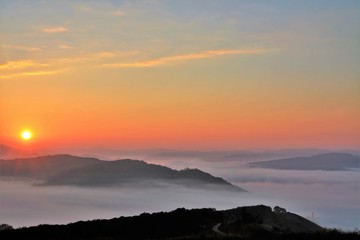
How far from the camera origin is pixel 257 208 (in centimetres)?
7856

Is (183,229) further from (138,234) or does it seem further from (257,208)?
(257,208)

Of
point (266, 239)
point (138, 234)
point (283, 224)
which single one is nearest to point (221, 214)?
point (283, 224)

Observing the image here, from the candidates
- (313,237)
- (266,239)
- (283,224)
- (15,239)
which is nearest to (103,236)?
(15,239)

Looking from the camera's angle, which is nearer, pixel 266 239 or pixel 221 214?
pixel 266 239

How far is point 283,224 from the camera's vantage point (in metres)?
71.8

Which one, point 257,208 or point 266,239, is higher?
point 257,208

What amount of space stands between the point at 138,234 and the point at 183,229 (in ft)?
15.3

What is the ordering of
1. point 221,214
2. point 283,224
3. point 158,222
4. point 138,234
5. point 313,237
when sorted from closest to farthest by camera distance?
point 313,237, point 138,234, point 158,222, point 221,214, point 283,224

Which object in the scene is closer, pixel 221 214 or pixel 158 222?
pixel 158 222

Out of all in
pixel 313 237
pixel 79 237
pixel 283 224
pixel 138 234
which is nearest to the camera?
pixel 313 237

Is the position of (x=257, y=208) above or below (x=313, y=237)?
above

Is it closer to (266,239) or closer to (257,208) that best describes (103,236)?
(266,239)

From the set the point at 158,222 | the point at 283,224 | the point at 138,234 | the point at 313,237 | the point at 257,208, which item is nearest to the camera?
the point at 313,237

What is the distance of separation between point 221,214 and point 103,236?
63.2 ft
